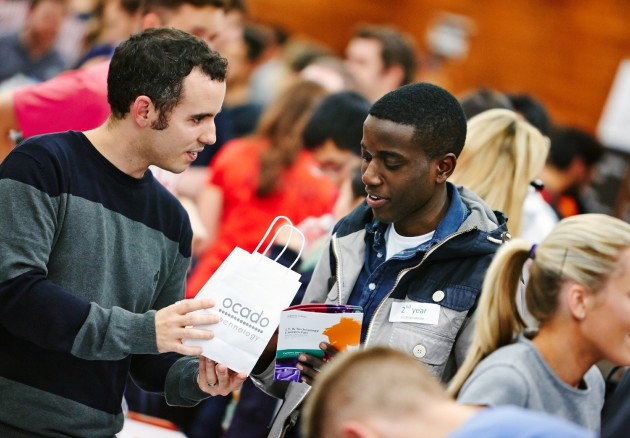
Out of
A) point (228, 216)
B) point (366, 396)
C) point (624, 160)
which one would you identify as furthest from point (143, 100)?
point (624, 160)

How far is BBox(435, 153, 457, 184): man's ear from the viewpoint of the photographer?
278 centimetres

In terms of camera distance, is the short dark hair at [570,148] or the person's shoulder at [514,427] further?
the short dark hair at [570,148]

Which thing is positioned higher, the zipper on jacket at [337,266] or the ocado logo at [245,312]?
the zipper on jacket at [337,266]

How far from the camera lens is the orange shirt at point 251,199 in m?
4.79

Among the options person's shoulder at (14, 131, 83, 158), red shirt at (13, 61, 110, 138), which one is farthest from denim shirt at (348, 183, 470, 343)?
red shirt at (13, 61, 110, 138)

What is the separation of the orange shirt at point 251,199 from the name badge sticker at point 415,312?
209 centimetres

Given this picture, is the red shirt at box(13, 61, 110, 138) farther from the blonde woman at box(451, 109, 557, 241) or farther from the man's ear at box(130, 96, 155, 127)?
the blonde woman at box(451, 109, 557, 241)

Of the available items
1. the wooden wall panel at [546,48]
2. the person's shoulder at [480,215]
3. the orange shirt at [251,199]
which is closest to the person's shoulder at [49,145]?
the person's shoulder at [480,215]

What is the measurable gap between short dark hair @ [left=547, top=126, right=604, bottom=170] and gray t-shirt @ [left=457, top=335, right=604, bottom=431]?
449cm

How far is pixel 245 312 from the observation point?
101 inches

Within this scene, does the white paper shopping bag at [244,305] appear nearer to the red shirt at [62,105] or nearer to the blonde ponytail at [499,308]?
the blonde ponytail at [499,308]

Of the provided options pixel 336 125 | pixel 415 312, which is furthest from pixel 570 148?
pixel 415 312

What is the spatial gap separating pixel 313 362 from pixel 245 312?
0.24 m

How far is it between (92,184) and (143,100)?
275 mm
